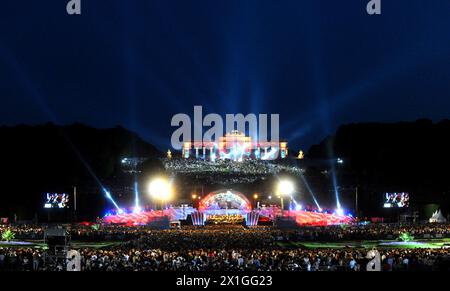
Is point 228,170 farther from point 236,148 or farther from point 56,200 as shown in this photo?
point 236,148

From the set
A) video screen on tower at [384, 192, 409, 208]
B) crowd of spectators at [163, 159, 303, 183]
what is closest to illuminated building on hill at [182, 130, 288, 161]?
crowd of spectators at [163, 159, 303, 183]

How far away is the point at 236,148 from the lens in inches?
7328

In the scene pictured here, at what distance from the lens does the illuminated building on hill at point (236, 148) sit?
17975cm

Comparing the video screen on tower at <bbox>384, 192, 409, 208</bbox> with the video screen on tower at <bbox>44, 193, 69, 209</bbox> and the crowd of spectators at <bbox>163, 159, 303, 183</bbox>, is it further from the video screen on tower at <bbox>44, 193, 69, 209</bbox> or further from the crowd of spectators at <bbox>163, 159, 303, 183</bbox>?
the crowd of spectators at <bbox>163, 159, 303, 183</bbox>

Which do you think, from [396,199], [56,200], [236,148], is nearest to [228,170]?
[396,199]

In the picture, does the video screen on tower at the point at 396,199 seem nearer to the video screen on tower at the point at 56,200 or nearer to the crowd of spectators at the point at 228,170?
the video screen on tower at the point at 56,200

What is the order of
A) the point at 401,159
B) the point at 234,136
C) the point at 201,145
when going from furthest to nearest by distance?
the point at 234,136 < the point at 201,145 < the point at 401,159

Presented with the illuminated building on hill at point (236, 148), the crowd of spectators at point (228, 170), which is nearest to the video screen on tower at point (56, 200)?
the crowd of spectators at point (228, 170)

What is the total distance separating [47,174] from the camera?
9356cm

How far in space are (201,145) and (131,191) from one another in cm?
8828
